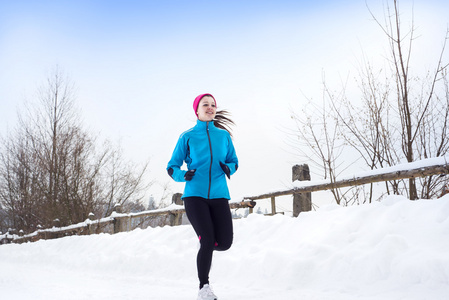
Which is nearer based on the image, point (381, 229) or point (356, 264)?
point (356, 264)

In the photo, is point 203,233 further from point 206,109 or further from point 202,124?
point 206,109

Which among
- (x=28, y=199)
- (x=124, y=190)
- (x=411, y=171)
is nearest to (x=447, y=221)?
(x=411, y=171)

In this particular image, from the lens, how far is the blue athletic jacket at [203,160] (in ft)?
11.0

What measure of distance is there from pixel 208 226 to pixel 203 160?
60 cm

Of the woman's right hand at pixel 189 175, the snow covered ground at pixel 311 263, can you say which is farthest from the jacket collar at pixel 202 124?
the snow covered ground at pixel 311 263

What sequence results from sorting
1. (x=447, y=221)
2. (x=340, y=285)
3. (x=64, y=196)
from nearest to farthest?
(x=340, y=285), (x=447, y=221), (x=64, y=196)

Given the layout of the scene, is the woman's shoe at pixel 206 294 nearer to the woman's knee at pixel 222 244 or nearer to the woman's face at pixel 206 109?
the woman's knee at pixel 222 244

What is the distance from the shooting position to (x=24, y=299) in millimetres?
3553

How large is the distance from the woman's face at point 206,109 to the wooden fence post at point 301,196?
109 inches

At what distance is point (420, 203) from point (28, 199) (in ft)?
78.0

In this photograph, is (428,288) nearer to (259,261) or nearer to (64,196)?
(259,261)

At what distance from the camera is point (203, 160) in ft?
11.2

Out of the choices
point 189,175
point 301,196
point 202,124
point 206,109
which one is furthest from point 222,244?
point 301,196

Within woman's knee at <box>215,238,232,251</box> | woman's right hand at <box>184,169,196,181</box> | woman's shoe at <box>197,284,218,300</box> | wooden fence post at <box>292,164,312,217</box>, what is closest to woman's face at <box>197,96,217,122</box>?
woman's right hand at <box>184,169,196,181</box>
